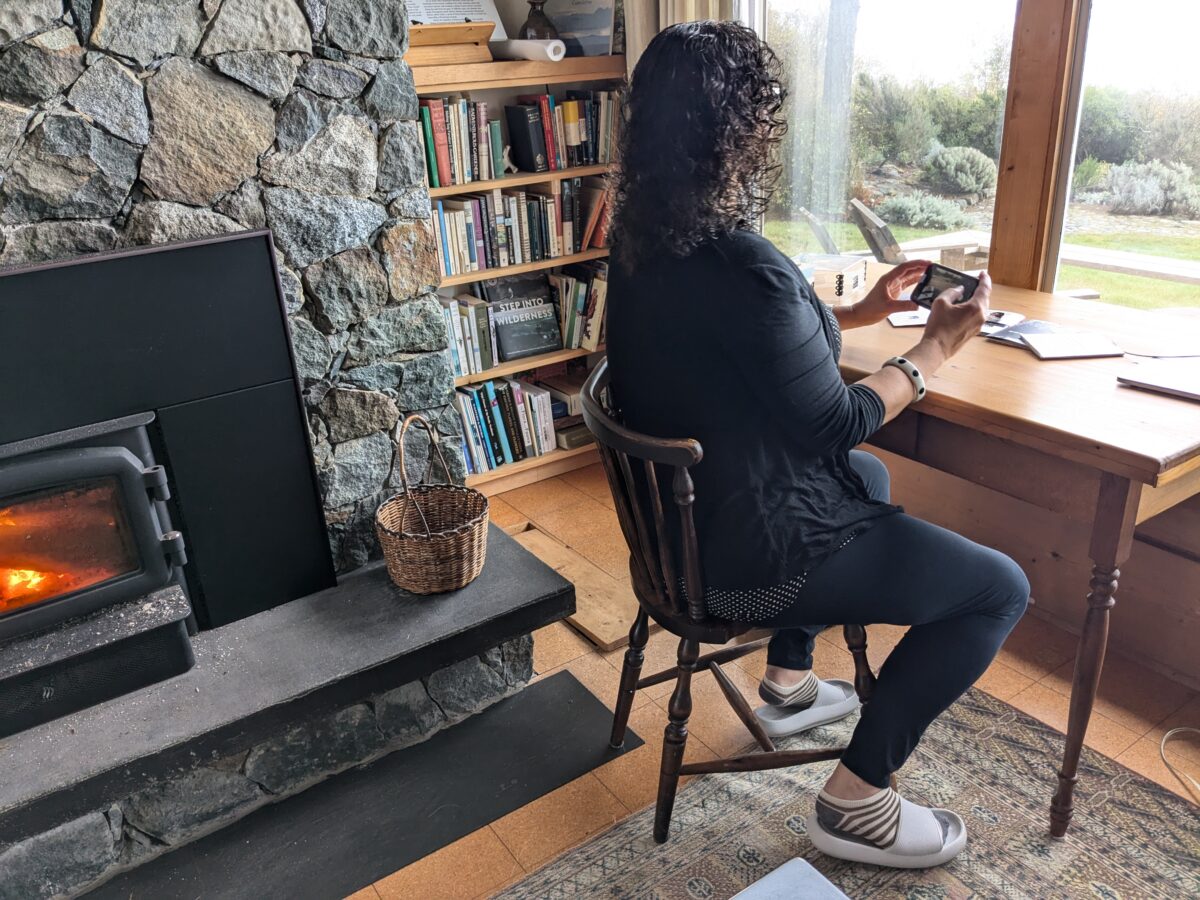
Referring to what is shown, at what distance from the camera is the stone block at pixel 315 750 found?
1.90 metres

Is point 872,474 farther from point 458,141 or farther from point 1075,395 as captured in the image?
point 458,141

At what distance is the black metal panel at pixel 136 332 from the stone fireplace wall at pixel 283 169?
0.06 metres

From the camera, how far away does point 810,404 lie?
1.42 metres

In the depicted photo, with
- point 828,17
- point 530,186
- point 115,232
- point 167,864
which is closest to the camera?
point 115,232

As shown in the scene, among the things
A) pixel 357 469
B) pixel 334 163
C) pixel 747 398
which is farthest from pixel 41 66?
pixel 747 398

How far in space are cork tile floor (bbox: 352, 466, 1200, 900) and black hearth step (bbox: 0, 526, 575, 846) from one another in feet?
1.07

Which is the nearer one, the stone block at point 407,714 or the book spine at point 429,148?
the stone block at point 407,714

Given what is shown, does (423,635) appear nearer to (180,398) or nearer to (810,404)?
(180,398)

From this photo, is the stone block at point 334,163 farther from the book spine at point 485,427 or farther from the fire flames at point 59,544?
the book spine at point 485,427

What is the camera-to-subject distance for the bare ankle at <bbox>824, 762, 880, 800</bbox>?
5.33ft

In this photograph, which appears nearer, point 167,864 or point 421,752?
point 167,864

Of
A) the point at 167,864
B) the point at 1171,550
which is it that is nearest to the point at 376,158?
the point at 167,864

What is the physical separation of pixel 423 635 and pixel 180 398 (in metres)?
0.62

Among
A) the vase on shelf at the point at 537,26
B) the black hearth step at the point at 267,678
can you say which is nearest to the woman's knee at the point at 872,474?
the black hearth step at the point at 267,678
